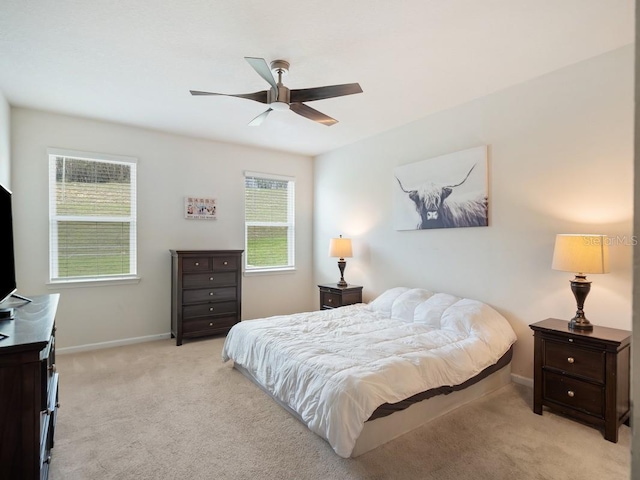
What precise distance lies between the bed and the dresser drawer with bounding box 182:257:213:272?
4.42 ft

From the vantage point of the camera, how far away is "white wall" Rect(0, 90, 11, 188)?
10.9 feet

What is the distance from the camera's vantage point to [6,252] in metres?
2.06

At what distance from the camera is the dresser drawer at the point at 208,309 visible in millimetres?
4402

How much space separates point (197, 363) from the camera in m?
3.71

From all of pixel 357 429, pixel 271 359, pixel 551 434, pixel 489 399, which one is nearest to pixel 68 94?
pixel 271 359

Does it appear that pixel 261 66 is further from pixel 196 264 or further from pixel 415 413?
pixel 196 264

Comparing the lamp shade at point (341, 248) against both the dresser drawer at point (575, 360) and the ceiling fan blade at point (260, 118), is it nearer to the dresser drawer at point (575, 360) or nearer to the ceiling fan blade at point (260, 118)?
the ceiling fan blade at point (260, 118)

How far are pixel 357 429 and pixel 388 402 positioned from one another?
26 cm

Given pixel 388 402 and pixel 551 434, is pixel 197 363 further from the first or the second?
pixel 551 434

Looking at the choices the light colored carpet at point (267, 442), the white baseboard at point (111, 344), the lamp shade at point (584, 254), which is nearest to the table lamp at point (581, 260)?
the lamp shade at point (584, 254)

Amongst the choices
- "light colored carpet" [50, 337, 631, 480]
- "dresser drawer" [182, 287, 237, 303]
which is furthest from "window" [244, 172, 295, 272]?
"light colored carpet" [50, 337, 631, 480]

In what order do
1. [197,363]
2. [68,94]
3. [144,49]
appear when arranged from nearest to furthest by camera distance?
[144,49], [68,94], [197,363]

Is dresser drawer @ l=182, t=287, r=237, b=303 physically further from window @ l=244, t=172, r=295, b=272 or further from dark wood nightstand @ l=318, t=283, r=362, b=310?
dark wood nightstand @ l=318, t=283, r=362, b=310

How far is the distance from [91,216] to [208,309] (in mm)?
1788
